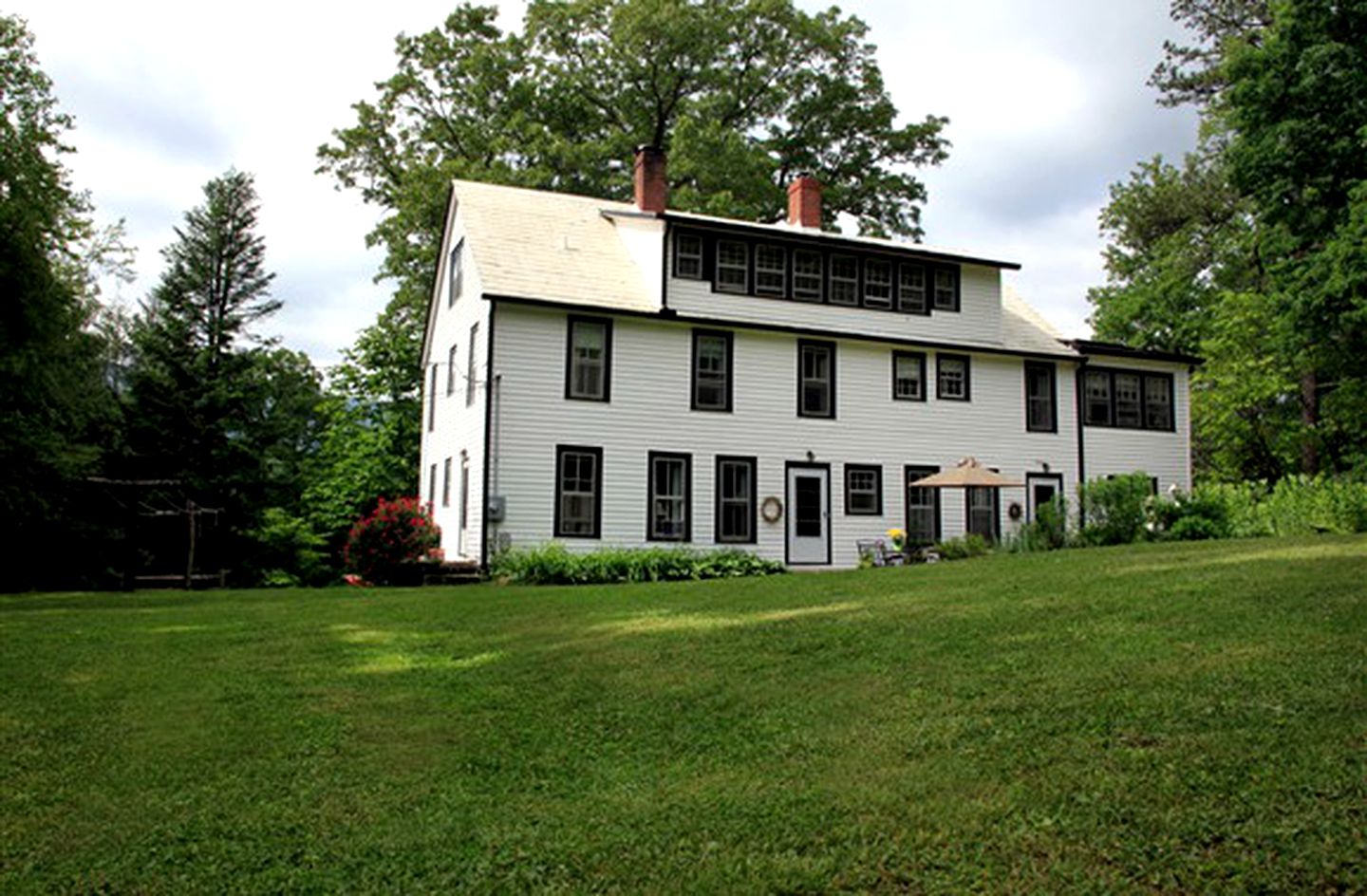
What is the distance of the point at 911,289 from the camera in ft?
Result: 76.2

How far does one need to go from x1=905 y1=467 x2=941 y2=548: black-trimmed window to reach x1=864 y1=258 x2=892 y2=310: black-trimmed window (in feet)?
12.2

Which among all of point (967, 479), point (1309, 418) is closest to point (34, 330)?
point (967, 479)

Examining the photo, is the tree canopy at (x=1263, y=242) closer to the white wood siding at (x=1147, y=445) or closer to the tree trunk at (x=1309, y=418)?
the tree trunk at (x=1309, y=418)

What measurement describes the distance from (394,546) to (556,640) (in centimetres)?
988

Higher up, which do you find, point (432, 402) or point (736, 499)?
point (432, 402)

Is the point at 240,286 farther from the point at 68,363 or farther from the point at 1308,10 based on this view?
the point at 1308,10

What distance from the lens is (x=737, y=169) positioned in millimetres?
31484

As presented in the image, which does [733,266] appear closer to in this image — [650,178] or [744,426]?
[650,178]

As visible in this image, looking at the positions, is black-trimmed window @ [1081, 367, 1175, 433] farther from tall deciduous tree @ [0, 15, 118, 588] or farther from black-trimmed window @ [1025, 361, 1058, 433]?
tall deciduous tree @ [0, 15, 118, 588]

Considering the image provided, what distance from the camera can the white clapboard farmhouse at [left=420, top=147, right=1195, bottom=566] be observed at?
19344mm

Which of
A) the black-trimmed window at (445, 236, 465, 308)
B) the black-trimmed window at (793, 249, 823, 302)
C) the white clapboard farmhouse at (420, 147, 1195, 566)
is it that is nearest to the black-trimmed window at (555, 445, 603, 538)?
the white clapboard farmhouse at (420, 147, 1195, 566)

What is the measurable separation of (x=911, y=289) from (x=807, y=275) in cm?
264

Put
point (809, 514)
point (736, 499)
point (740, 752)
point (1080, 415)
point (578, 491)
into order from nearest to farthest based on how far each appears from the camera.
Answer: point (740, 752) < point (578, 491) < point (736, 499) < point (809, 514) < point (1080, 415)

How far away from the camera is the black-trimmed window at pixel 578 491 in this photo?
19156 mm
